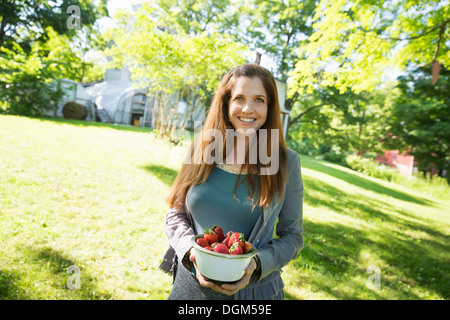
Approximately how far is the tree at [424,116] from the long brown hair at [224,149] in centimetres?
1757

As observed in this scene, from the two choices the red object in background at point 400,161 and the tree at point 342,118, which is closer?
the tree at point 342,118

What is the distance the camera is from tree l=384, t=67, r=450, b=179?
15.5 m

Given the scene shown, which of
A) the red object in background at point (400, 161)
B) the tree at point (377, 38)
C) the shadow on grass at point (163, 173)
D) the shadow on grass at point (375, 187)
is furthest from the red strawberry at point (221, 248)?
the red object in background at point (400, 161)

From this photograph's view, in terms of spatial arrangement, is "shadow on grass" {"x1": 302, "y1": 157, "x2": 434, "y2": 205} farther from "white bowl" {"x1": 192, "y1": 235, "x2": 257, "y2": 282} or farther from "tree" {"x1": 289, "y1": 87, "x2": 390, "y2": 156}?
"white bowl" {"x1": 192, "y1": 235, "x2": 257, "y2": 282}

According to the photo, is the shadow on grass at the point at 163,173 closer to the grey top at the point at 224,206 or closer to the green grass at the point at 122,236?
the green grass at the point at 122,236

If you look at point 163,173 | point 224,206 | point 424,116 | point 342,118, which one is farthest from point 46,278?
point 342,118

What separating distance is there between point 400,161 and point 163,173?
36.1m

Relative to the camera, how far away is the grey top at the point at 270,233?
1497 millimetres

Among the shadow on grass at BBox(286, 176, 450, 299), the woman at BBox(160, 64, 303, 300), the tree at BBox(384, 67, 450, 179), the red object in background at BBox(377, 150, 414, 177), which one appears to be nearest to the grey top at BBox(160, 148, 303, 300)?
the woman at BBox(160, 64, 303, 300)

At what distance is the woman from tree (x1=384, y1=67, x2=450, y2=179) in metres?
17.6
